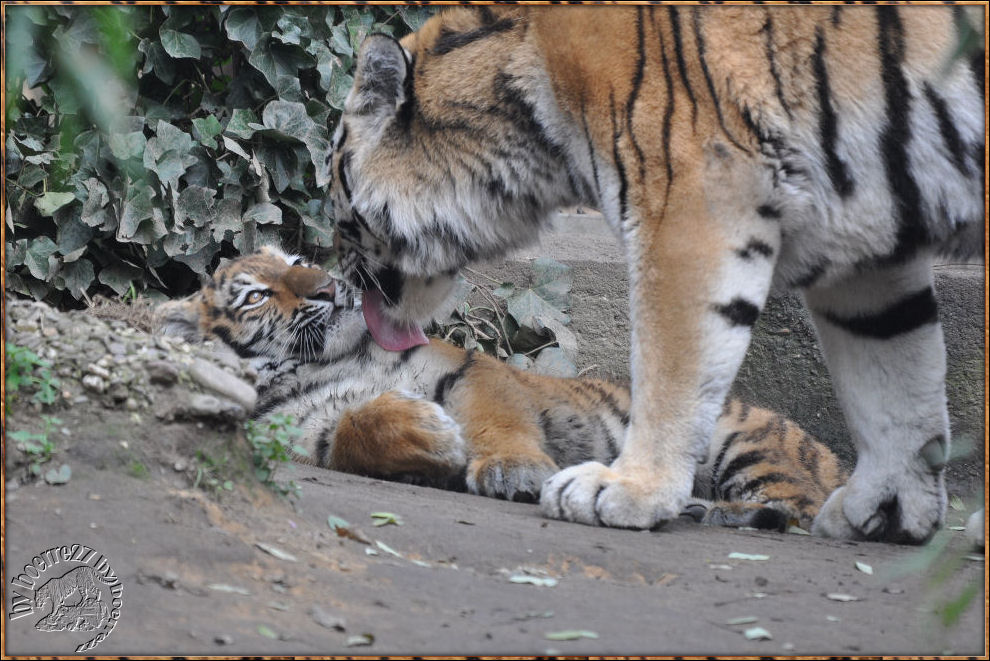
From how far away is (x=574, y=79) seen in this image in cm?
317

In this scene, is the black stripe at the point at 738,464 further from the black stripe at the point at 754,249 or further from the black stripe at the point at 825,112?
the black stripe at the point at 825,112

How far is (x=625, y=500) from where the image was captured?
3.03 m

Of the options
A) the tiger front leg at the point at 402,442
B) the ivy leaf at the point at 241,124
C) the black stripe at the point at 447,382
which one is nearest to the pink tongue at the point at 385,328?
the black stripe at the point at 447,382

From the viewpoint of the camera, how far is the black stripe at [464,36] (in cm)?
339

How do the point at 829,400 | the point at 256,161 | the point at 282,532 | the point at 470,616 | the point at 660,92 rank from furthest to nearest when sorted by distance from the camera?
the point at 829,400 < the point at 256,161 < the point at 660,92 < the point at 282,532 < the point at 470,616

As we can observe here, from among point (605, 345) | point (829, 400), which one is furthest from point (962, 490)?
point (605, 345)

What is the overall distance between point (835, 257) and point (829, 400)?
7.85 feet

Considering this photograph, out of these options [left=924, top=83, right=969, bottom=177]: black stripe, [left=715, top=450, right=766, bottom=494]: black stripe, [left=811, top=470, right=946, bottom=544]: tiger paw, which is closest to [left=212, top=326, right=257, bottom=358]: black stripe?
[left=715, top=450, right=766, bottom=494]: black stripe

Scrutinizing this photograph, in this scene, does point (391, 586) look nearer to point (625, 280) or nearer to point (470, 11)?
point (470, 11)

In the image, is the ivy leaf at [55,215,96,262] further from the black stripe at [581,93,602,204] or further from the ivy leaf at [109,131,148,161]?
the black stripe at [581,93,602,204]

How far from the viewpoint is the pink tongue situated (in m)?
4.07

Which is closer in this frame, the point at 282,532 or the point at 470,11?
A: the point at 282,532

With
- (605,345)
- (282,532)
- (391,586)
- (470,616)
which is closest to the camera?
(470,616)

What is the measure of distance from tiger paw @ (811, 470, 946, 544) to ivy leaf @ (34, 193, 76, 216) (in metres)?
3.27
